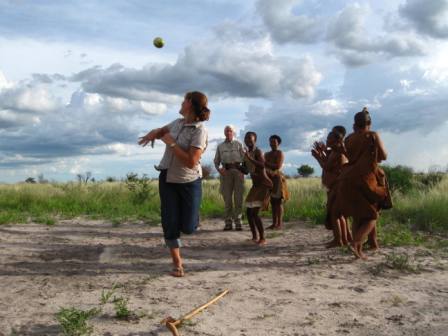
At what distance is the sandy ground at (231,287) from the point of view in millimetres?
3811

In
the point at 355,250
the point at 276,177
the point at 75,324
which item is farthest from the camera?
the point at 276,177

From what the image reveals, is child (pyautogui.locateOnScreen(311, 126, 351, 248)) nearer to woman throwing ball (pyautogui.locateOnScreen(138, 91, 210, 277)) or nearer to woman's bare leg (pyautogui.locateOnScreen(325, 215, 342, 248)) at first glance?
woman's bare leg (pyautogui.locateOnScreen(325, 215, 342, 248))

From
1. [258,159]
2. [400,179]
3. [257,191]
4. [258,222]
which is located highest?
[258,159]

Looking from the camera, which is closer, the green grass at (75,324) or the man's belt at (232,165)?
the green grass at (75,324)

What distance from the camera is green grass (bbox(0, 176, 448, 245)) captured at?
8570mm

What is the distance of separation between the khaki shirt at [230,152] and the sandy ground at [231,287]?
1577mm

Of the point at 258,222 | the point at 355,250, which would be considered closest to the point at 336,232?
the point at 355,250

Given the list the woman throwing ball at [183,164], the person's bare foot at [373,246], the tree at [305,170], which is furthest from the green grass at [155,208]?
the tree at [305,170]

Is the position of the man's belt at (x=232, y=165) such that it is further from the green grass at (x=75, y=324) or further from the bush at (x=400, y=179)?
the bush at (x=400, y=179)

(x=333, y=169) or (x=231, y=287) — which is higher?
(x=333, y=169)

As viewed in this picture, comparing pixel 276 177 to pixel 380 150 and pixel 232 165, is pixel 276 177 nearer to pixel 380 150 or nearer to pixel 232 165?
pixel 232 165

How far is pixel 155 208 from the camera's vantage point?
474 inches

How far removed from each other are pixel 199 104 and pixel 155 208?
24.3ft

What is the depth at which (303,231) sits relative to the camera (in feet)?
28.2
